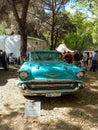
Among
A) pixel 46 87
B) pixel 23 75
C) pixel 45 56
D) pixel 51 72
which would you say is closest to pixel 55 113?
pixel 46 87

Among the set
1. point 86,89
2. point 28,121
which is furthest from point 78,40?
point 28,121

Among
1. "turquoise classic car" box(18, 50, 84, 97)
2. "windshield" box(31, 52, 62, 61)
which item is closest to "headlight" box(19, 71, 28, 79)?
"turquoise classic car" box(18, 50, 84, 97)

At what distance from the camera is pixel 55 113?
22.2 ft

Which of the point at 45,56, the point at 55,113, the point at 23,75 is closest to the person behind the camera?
the point at 55,113

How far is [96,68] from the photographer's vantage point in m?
18.3

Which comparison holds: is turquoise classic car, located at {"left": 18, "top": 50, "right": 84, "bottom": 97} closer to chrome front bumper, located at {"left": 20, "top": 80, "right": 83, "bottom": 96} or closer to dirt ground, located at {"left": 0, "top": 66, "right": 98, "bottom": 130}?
chrome front bumper, located at {"left": 20, "top": 80, "right": 83, "bottom": 96}

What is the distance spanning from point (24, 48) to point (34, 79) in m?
7.16

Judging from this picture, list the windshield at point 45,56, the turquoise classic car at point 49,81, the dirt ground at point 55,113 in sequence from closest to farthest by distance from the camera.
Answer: the dirt ground at point 55,113 → the turquoise classic car at point 49,81 → the windshield at point 45,56

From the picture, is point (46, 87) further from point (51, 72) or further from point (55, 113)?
point (55, 113)

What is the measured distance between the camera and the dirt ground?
232 inches

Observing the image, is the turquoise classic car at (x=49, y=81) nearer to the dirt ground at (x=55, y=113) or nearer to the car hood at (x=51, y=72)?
the car hood at (x=51, y=72)

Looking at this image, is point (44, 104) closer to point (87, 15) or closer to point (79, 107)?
point (79, 107)

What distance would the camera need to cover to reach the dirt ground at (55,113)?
5883 mm

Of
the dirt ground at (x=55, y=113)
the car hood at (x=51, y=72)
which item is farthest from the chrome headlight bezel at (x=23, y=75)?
the dirt ground at (x=55, y=113)
